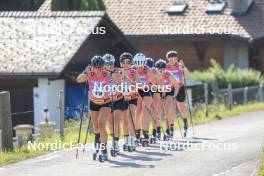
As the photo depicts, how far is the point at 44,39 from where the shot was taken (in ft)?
104

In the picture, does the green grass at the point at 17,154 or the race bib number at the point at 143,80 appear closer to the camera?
the green grass at the point at 17,154

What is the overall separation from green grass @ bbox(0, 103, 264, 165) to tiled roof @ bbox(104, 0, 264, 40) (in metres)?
8.90

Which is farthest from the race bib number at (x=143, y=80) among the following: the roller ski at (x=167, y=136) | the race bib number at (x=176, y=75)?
the race bib number at (x=176, y=75)

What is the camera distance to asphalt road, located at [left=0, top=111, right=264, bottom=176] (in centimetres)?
1416

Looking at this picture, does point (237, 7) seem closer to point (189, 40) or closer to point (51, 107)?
point (189, 40)

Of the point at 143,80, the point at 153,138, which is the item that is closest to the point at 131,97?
the point at 143,80

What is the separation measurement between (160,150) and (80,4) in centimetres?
2074

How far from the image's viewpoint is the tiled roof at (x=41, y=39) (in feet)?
97.3

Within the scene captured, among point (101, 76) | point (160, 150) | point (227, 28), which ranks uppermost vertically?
point (227, 28)

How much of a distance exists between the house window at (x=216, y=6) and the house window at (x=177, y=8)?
116cm

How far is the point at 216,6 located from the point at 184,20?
1614mm

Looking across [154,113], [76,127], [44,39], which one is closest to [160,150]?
[154,113]

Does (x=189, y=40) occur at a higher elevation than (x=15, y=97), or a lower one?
higher

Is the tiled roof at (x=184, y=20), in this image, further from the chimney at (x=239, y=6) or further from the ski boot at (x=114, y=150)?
the ski boot at (x=114, y=150)
